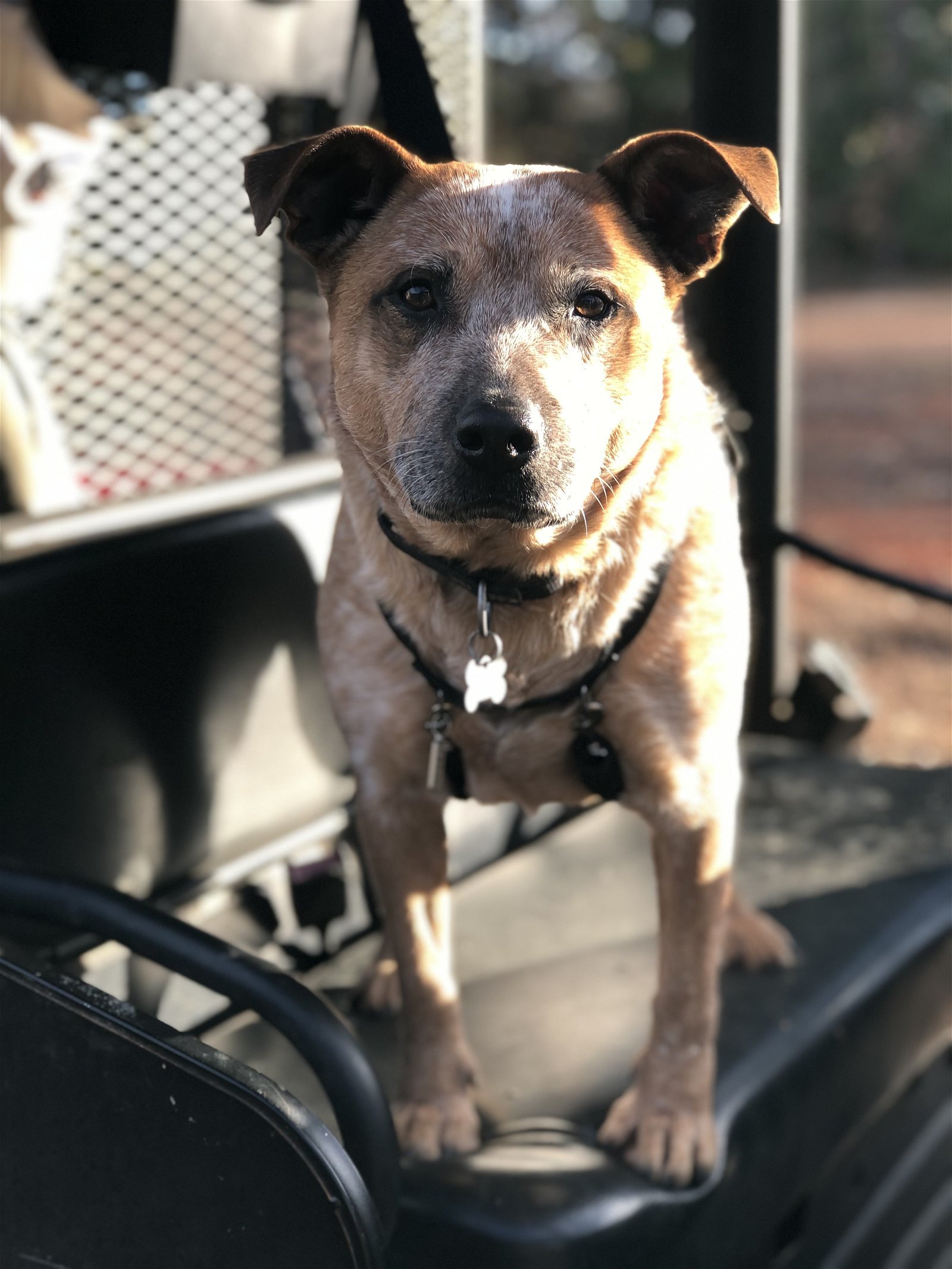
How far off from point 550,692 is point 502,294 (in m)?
0.48

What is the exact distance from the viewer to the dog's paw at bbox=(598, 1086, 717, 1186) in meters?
1.66

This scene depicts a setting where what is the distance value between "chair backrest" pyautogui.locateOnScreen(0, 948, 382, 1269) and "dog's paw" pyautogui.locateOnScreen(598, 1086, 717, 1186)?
1.86ft

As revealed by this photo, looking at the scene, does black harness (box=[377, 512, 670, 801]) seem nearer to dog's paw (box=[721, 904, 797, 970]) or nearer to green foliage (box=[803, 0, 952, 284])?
dog's paw (box=[721, 904, 797, 970])

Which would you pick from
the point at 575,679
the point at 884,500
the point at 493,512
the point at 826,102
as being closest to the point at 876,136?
the point at 826,102

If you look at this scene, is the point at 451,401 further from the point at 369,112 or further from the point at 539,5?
the point at 539,5

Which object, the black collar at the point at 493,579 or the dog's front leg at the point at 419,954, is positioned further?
the dog's front leg at the point at 419,954

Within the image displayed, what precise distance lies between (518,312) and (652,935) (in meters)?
1.11

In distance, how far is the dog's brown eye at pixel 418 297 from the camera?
1.60 meters

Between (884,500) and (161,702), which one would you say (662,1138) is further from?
(884,500)

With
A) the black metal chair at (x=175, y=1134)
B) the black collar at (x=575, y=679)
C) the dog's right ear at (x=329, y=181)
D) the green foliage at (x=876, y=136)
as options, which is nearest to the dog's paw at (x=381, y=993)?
the black collar at (x=575, y=679)

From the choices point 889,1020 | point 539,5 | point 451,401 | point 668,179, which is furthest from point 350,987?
point 539,5

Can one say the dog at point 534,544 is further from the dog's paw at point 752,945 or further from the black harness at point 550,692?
the dog's paw at point 752,945

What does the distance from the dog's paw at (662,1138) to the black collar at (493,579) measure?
0.66 m

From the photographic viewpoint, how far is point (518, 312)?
156cm
